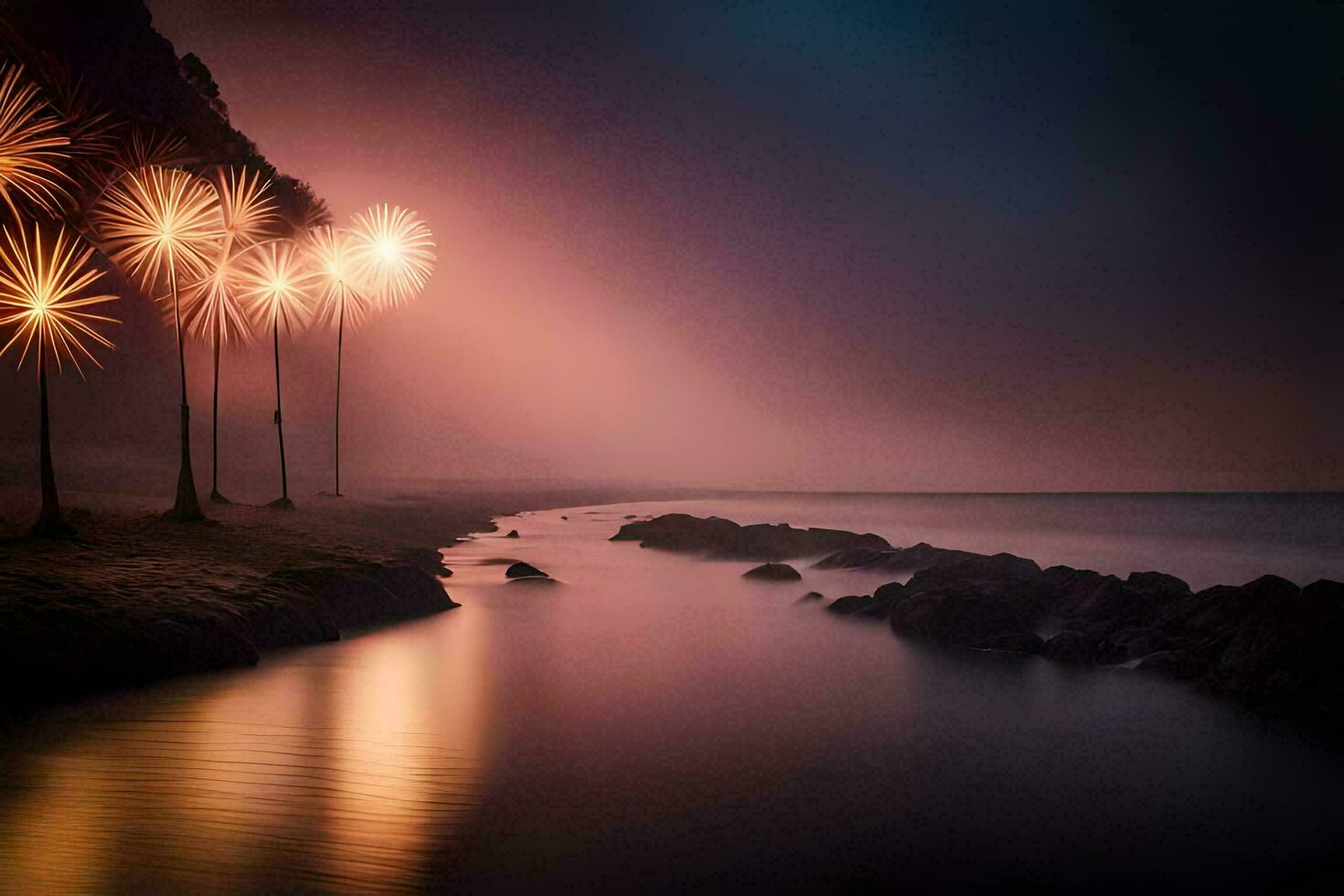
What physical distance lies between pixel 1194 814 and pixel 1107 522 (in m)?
84.4

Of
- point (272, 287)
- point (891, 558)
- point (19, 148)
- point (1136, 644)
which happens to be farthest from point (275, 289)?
point (1136, 644)

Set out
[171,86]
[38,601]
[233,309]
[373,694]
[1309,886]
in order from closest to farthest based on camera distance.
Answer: [1309,886] < [38,601] < [373,694] < [233,309] < [171,86]

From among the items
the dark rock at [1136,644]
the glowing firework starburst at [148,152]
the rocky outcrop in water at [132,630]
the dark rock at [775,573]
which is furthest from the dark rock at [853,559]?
the glowing firework starburst at [148,152]

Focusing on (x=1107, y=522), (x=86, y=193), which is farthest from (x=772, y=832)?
(x=1107, y=522)

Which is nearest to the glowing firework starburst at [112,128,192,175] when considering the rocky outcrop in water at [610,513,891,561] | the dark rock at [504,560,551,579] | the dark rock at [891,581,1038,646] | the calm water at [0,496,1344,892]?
the dark rock at [504,560,551,579]

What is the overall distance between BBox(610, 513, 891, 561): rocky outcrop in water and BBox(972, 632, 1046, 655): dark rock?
1921 cm

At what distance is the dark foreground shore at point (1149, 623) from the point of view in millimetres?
13156

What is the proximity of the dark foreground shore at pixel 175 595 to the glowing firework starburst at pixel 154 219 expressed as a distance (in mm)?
8885

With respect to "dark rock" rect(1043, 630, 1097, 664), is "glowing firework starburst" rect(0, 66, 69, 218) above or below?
above

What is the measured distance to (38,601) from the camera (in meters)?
12.5

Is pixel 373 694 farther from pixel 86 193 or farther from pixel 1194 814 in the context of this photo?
pixel 86 193

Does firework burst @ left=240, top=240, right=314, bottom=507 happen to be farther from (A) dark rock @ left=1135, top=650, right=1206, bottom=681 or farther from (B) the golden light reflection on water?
(A) dark rock @ left=1135, top=650, right=1206, bottom=681

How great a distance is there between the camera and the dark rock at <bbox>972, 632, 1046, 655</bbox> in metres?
17.4

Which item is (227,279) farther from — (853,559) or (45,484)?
(853,559)
